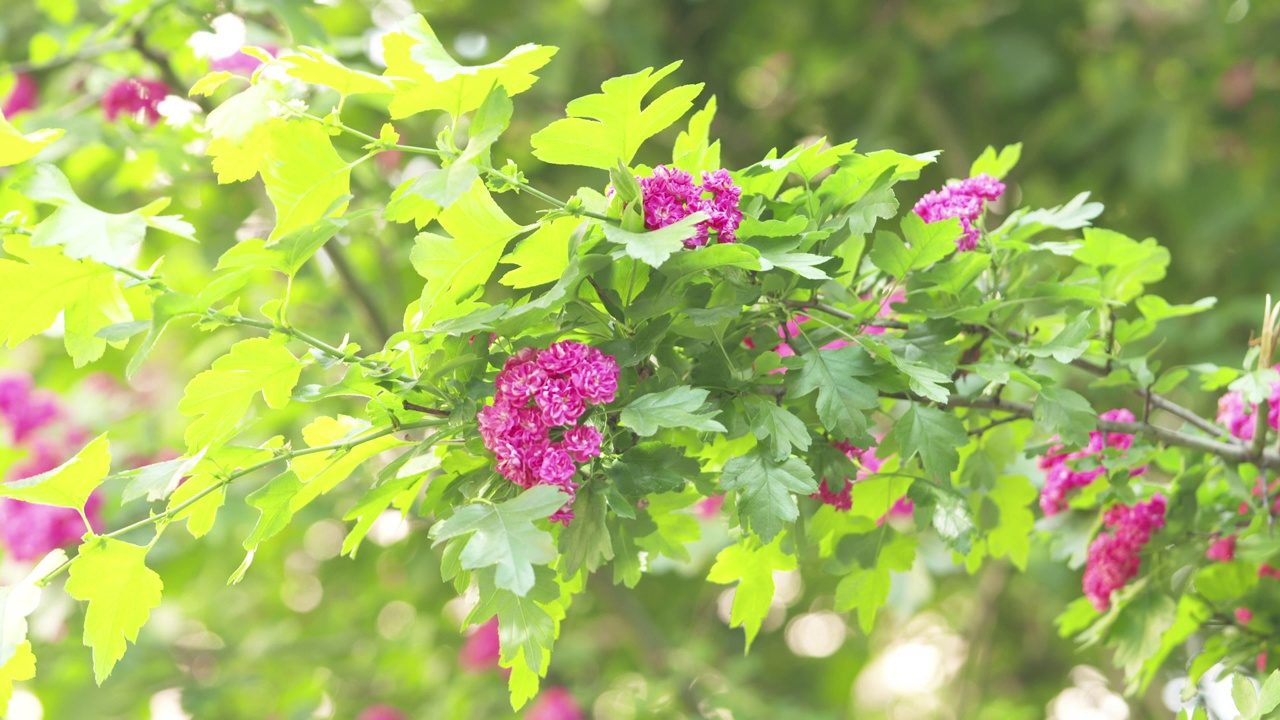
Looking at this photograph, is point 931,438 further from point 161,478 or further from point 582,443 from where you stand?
point 161,478

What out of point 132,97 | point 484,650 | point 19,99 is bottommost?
point 484,650

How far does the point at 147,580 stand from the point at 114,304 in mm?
178

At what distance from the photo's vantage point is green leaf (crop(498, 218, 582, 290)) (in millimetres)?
685

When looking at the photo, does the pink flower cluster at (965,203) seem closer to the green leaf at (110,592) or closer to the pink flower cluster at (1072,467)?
the pink flower cluster at (1072,467)

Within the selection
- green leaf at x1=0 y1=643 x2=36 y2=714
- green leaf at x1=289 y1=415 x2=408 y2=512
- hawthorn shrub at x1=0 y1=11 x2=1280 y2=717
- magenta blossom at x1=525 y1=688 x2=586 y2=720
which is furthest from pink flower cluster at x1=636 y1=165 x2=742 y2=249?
magenta blossom at x1=525 y1=688 x2=586 y2=720

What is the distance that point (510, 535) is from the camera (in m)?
0.62

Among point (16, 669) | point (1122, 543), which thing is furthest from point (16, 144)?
point (1122, 543)

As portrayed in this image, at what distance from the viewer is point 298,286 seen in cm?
201

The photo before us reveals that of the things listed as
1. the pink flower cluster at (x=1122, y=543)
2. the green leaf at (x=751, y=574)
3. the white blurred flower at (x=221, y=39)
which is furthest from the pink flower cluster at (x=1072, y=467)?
the white blurred flower at (x=221, y=39)

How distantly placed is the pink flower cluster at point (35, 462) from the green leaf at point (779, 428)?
1.36 meters

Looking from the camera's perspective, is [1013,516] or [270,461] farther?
[1013,516]

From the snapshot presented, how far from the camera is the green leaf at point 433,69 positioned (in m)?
0.64

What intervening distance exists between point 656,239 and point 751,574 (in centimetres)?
35

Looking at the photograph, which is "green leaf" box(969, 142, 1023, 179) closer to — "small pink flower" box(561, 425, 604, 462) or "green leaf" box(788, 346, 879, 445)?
"green leaf" box(788, 346, 879, 445)
